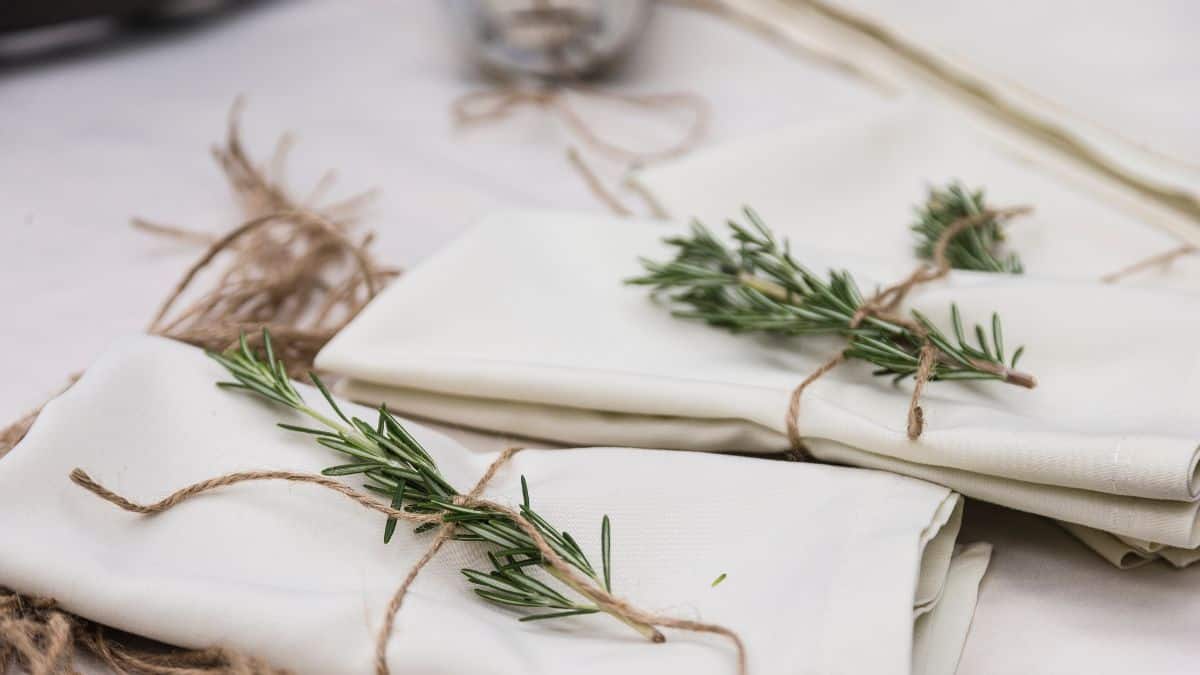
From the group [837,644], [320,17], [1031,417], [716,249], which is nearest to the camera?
[837,644]

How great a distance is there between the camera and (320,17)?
125 centimetres

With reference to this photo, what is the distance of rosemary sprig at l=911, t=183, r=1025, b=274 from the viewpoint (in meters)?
0.68

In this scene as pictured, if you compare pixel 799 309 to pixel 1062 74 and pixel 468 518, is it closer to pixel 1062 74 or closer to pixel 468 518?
pixel 468 518

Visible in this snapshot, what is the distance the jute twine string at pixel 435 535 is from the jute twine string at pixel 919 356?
0.14m

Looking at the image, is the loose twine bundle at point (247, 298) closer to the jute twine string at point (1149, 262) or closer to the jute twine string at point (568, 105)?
the jute twine string at point (568, 105)

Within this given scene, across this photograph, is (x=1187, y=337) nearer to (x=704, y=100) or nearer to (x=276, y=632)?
(x=276, y=632)

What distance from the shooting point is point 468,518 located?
46cm

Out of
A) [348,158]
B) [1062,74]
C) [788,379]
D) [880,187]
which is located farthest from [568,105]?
[788,379]

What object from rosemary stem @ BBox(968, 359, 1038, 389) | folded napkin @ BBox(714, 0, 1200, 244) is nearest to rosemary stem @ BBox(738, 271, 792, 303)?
rosemary stem @ BBox(968, 359, 1038, 389)

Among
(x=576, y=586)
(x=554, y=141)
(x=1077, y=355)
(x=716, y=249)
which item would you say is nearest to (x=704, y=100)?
(x=554, y=141)

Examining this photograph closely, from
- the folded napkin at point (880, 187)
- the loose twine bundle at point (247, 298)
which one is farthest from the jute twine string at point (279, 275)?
the folded napkin at point (880, 187)

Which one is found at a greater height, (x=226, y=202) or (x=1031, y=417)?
(x=1031, y=417)

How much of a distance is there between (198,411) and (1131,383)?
18.2 inches

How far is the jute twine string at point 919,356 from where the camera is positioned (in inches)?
20.1
